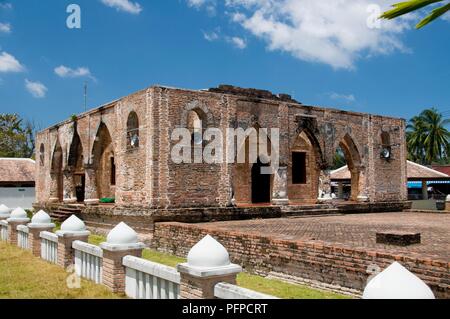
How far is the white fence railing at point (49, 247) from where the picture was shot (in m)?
9.80

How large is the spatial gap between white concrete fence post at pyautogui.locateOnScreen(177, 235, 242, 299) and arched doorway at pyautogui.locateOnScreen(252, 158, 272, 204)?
1355 cm

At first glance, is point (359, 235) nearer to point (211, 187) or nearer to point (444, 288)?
point (444, 288)

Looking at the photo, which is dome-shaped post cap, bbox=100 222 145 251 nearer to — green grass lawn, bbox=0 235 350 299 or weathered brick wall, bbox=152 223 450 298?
green grass lawn, bbox=0 235 350 299

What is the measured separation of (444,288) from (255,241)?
4.09m

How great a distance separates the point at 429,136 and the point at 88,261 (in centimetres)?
4332

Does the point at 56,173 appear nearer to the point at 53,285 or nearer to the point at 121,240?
the point at 53,285

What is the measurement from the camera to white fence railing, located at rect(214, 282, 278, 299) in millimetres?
4441

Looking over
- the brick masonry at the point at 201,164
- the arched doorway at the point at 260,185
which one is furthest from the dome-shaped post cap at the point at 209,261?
the arched doorway at the point at 260,185

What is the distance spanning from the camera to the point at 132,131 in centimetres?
1408

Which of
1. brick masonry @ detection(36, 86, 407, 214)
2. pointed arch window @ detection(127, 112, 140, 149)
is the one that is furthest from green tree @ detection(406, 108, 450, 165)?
pointed arch window @ detection(127, 112, 140, 149)

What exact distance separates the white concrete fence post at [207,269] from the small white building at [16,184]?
26706 millimetres

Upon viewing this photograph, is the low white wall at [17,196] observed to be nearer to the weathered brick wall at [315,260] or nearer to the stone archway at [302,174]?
the stone archway at [302,174]

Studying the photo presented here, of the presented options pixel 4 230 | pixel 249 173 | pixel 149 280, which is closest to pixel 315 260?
pixel 149 280
